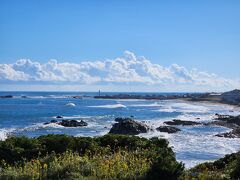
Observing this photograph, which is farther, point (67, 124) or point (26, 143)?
point (67, 124)

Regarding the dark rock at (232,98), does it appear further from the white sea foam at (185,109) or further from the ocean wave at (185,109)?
the ocean wave at (185,109)

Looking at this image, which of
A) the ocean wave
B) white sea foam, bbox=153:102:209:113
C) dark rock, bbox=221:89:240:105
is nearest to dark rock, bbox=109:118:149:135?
the ocean wave

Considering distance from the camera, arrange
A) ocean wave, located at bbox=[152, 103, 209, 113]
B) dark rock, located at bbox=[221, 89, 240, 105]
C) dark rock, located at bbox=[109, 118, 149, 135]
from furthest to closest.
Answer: dark rock, located at bbox=[221, 89, 240, 105]
ocean wave, located at bbox=[152, 103, 209, 113]
dark rock, located at bbox=[109, 118, 149, 135]

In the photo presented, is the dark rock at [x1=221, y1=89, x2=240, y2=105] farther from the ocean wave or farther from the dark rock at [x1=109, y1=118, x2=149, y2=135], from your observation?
the dark rock at [x1=109, y1=118, x2=149, y2=135]

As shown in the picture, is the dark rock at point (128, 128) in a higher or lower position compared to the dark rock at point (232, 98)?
lower

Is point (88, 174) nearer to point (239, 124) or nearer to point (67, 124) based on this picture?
point (67, 124)

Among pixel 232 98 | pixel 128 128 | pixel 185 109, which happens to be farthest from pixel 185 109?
pixel 128 128

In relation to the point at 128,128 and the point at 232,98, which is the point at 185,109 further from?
the point at 128,128

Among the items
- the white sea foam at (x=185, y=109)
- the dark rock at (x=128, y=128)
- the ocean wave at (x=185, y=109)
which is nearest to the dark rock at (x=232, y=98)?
the white sea foam at (x=185, y=109)

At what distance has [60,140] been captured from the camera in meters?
16.9

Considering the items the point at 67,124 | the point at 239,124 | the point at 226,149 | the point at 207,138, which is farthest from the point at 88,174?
the point at 239,124

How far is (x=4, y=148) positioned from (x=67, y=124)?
4237 centimetres

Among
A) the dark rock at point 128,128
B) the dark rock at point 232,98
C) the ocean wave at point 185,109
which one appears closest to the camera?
the dark rock at point 128,128

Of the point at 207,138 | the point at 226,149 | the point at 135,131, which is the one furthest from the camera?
the point at 135,131
